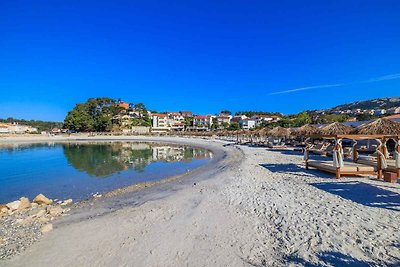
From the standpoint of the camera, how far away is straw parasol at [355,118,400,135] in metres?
10.4

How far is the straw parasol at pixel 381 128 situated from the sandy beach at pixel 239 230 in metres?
3.33

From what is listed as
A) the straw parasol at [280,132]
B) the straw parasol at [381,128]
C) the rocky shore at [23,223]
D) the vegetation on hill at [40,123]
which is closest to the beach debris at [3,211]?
the rocky shore at [23,223]

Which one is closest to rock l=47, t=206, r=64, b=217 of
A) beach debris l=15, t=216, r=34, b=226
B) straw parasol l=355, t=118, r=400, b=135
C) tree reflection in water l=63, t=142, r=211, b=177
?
beach debris l=15, t=216, r=34, b=226

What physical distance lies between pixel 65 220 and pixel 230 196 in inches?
196

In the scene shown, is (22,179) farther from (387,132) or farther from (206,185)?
(387,132)

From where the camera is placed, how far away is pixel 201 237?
16.0ft

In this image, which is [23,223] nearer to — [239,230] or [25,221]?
[25,221]

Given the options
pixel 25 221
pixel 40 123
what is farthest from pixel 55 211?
pixel 40 123

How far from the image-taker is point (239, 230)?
5109mm

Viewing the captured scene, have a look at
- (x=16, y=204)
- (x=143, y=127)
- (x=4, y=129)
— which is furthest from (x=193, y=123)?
(x=16, y=204)

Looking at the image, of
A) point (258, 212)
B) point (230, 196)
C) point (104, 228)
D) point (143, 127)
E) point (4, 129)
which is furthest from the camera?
point (4, 129)

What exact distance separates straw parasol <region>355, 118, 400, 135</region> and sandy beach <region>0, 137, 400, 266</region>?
3328mm

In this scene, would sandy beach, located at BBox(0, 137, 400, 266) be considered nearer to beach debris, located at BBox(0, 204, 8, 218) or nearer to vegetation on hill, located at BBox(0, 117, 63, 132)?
beach debris, located at BBox(0, 204, 8, 218)

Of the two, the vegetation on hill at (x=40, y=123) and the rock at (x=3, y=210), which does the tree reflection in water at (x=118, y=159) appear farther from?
the vegetation on hill at (x=40, y=123)
